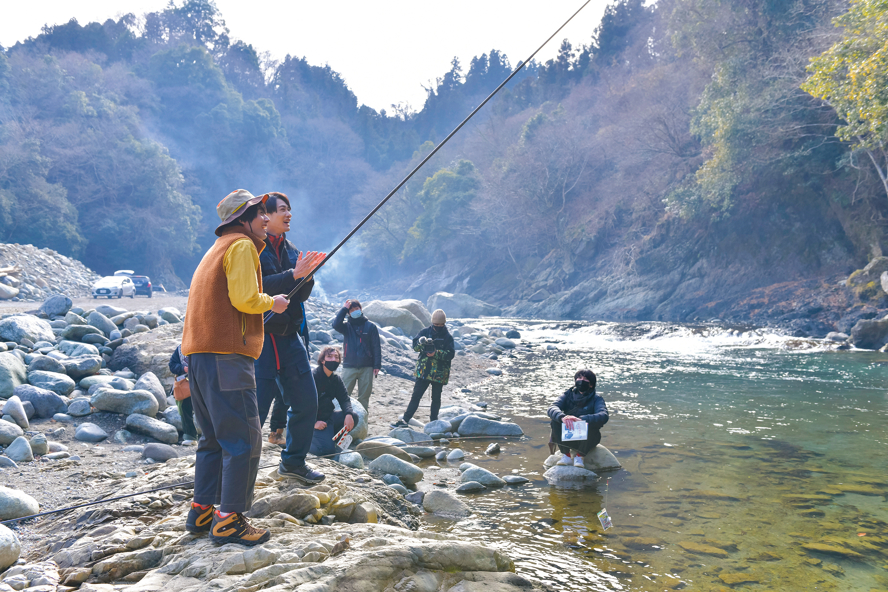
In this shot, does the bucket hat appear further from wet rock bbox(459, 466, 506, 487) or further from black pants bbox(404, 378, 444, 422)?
black pants bbox(404, 378, 444, 422)

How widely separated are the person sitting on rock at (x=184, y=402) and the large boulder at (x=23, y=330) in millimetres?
3613

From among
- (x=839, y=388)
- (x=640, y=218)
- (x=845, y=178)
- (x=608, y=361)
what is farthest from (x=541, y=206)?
(x=839, y=388)

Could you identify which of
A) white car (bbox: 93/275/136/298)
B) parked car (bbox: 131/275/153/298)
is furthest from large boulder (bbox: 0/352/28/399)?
parked car (bbox: 131/275/153/298)

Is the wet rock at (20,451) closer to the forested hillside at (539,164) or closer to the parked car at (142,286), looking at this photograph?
the forested hillside at (539,164)

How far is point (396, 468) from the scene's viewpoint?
561cm

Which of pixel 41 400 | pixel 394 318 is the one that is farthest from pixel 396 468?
pixel 394 318

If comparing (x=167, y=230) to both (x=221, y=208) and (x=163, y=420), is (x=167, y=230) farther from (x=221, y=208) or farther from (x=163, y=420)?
(x=221, y=208)

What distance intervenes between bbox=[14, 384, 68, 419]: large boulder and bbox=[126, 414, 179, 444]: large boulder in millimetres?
758

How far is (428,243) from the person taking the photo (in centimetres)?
5644

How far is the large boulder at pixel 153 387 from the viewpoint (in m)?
6.84

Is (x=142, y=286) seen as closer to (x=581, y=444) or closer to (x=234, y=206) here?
(x=581, y=444)

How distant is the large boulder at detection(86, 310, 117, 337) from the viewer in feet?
30.1

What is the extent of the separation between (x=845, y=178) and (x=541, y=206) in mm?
21600

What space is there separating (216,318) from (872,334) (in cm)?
1873
